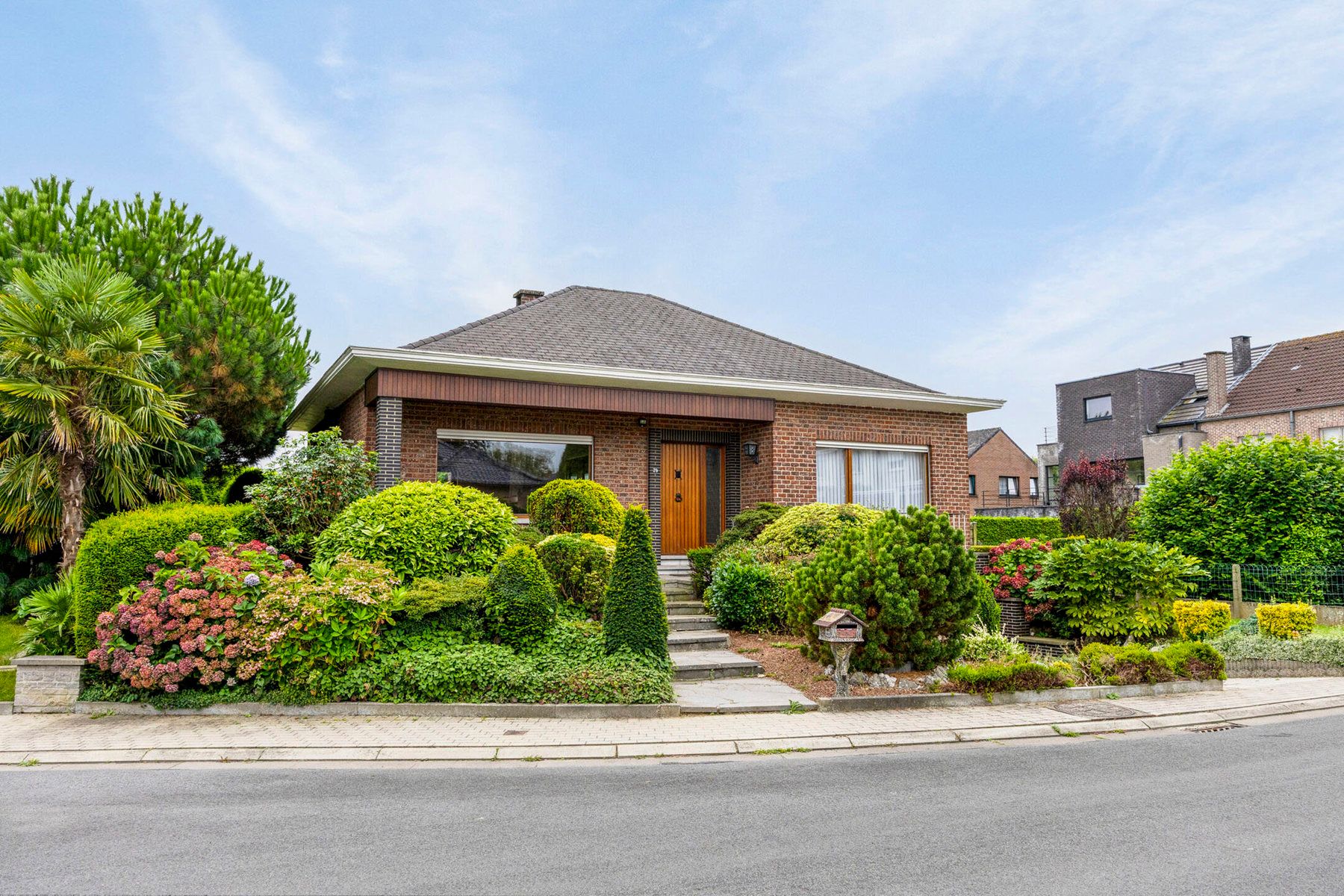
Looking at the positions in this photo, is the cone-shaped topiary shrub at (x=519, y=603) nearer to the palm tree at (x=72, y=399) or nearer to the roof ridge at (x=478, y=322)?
the palm tree at (x=72, y=399)

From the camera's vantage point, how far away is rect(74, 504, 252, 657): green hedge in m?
7.93

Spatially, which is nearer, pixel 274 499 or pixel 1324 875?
pixel 1324 875

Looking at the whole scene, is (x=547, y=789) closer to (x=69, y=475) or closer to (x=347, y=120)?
(x=69, y=475)

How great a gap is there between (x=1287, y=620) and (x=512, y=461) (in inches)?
468

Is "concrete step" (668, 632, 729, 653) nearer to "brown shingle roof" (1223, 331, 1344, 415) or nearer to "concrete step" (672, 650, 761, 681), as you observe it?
"concrete step" (672, 650, 761, 681)

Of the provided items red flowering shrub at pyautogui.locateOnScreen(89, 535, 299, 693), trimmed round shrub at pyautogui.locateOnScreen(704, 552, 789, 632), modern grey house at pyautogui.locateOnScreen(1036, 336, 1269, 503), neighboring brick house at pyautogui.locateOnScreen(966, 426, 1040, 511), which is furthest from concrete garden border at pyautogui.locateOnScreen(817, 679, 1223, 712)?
neighboring brick house at pyautogui.locateOnScreen(966, 426, 1040, 511)

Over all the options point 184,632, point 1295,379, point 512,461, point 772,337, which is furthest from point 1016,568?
point 1295,379

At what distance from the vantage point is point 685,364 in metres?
14.6

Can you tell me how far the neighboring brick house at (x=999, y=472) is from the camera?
43.3 meters

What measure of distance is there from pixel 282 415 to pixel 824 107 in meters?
10.8

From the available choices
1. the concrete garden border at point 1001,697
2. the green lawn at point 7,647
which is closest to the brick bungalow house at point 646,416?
the green lawn at point 7,647

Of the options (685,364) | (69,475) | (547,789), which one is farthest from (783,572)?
(69,475)

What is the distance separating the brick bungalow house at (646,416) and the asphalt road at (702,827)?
22.0 feet

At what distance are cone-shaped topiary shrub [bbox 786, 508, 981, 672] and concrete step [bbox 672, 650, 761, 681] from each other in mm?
920
